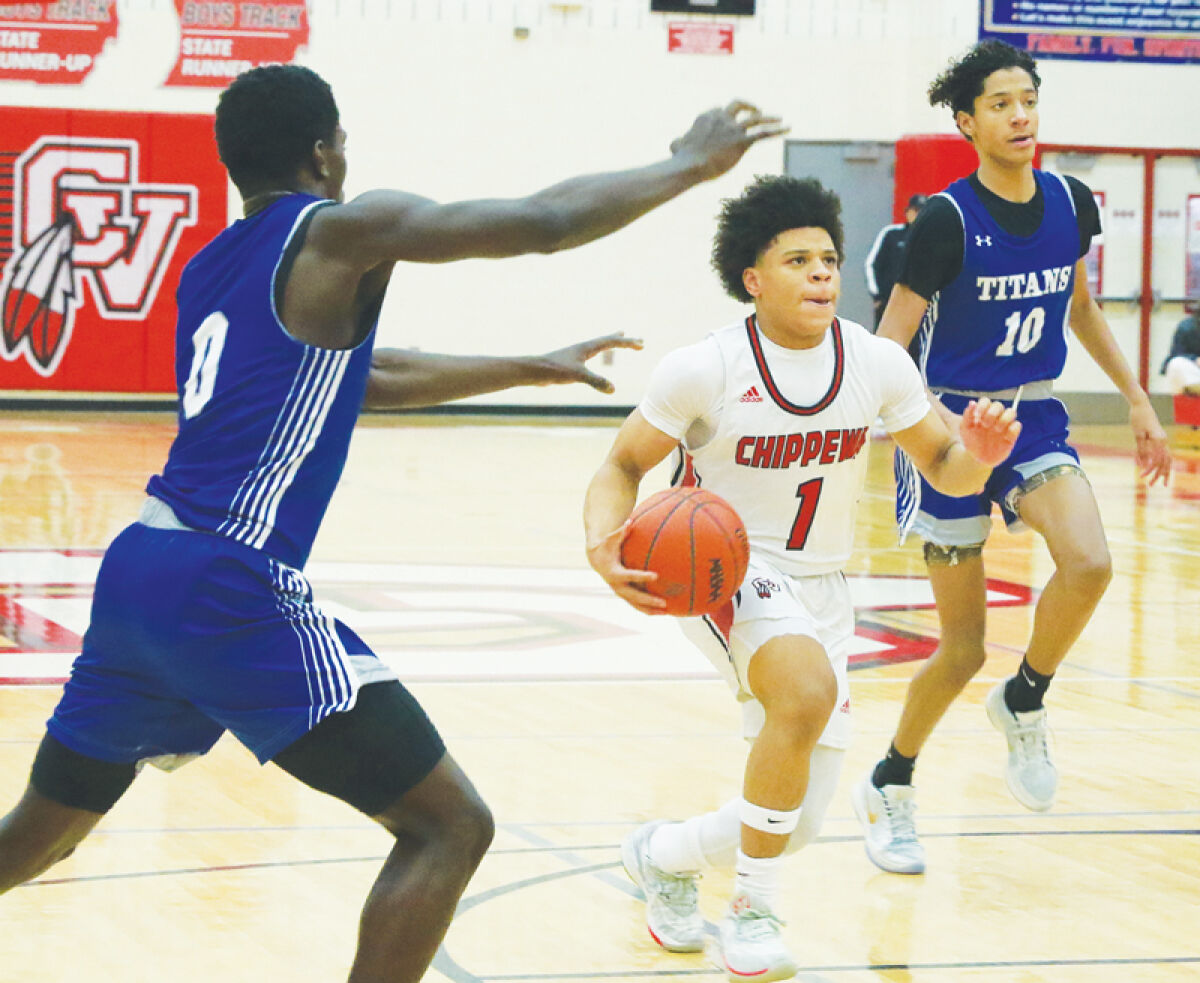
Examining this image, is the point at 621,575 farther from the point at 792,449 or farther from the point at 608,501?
the point at 792,449

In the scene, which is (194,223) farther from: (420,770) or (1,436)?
(420,770)

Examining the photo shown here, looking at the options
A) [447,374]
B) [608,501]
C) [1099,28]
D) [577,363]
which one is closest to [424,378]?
[447,374]

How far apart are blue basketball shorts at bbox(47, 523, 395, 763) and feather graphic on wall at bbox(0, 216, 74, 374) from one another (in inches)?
609

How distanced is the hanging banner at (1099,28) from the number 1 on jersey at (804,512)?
1585 centimetres

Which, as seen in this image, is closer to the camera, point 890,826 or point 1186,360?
point 890,826

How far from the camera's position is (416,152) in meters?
18.5

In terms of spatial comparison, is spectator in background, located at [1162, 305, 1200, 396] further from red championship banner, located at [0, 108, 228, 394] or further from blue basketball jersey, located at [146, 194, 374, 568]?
blue basketball jersey, located at [146, 194, 374, 568]

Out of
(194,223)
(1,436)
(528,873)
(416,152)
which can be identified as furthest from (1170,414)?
(528,873)

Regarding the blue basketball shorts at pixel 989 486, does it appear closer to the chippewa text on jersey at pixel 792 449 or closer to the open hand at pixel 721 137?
the chippewa text on jersey at pixel 792 449

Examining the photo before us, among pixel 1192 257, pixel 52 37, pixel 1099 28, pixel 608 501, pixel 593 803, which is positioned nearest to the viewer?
pixel 608 501

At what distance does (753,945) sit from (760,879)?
13 cm

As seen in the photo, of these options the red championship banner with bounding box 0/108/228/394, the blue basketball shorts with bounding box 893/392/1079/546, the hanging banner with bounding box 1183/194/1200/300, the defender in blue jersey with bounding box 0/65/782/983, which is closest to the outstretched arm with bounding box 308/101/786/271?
the defender in blue jersey with bounding box 0/65/782/983

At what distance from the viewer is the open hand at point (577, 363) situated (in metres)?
3.43

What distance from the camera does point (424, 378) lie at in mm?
3559
